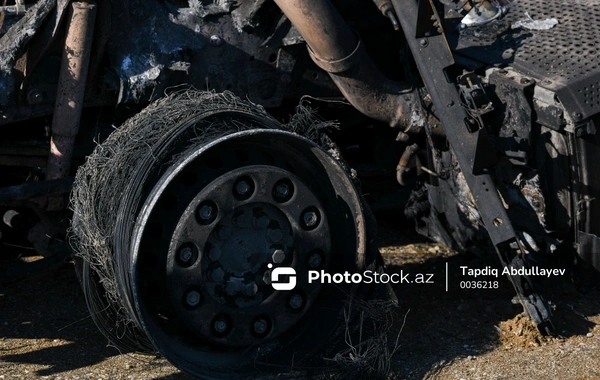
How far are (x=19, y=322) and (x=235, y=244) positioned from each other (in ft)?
5.87

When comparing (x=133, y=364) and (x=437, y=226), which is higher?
(x=133, y=364)

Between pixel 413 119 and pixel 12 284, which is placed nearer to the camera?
pixel 413 119

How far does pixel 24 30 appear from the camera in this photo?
5.05 metres

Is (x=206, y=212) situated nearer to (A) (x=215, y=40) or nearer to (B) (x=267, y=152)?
(B) (x=267, y=152)

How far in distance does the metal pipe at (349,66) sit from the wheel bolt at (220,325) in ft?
5.37

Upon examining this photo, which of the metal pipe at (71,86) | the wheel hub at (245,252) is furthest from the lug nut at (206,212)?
the metal pipe at (71,86)

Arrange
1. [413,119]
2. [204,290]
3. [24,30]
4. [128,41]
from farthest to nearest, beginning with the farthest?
[413,119]
[128,41]
[24,30]
[204,290]

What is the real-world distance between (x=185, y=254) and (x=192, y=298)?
0.75 ft

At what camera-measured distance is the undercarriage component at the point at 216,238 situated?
15.0 ft

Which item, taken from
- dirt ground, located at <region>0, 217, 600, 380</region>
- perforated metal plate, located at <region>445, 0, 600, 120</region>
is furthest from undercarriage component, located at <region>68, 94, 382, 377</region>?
perforated metal plate, located at <region>445, 0, 600, 120</region>

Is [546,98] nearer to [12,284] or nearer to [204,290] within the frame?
[204,290]

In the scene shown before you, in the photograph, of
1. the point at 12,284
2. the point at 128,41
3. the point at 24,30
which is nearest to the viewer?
the point at 24,30

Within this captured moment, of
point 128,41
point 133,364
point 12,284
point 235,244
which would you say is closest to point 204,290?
point 235,244

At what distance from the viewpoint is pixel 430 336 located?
564cm
